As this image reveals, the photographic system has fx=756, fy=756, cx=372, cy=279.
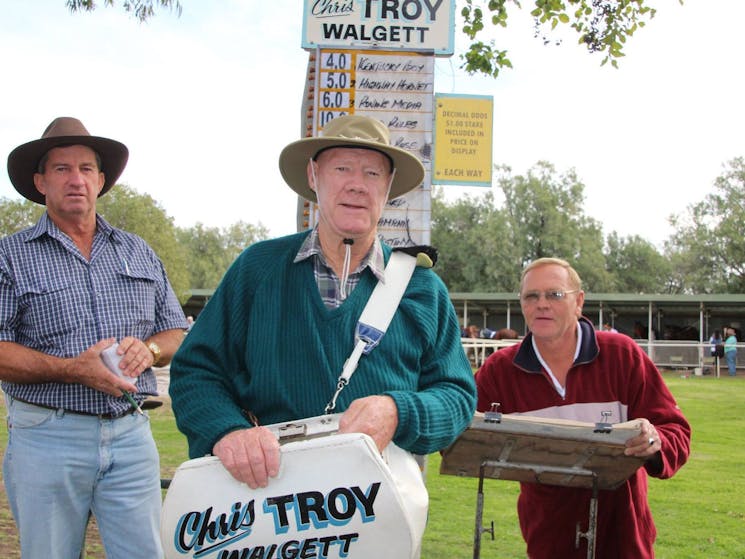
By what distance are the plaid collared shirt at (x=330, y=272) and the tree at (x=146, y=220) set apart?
1963 inches

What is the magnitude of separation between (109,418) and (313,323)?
1.43 m

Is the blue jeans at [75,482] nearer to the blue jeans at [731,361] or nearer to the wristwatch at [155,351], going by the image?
the wristwatch at [155,351]

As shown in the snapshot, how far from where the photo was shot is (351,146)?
2.50 metres

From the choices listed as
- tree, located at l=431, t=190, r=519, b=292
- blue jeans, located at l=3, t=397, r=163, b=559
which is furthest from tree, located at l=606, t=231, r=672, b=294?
blue jeans, located at l=3, t=397, r=163, b=559

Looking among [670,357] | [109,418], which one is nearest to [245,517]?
[109,418]

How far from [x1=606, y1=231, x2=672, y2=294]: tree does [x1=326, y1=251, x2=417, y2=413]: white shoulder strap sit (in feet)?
224

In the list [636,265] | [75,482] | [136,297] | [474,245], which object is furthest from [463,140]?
[636,265]

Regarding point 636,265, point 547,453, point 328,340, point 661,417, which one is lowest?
point 547,453

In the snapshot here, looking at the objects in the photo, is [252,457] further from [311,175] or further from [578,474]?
[578,474]

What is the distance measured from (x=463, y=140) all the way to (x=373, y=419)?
9.82 feet

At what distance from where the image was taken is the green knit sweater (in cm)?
221

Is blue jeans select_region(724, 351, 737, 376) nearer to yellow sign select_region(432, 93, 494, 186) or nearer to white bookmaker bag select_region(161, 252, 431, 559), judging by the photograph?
yellow sign select_region(432, 93, 494, 186)

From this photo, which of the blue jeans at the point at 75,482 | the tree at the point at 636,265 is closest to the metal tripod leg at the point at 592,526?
the blue jeans at the point at 75,482

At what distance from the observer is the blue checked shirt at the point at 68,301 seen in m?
3.17
